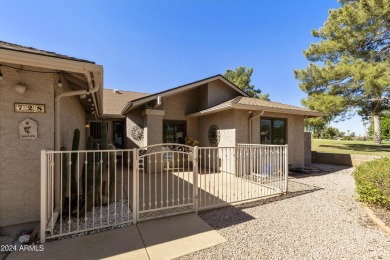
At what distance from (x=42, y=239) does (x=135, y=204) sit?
1.74 m

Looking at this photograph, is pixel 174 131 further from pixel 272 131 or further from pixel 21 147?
pixel 21 147

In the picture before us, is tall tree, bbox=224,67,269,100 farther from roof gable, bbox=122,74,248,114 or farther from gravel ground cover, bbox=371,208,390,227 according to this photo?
gravel ground cover, bbox=371,208,390,227

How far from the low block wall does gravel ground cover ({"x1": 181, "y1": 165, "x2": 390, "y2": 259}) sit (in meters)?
7.51

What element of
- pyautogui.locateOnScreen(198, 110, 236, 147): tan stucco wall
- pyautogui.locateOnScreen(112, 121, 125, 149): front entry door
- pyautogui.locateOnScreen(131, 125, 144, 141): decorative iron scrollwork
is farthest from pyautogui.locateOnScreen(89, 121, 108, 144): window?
pyautogui.locateOnScreen(198, 110, 236, 147): tan stucco wall

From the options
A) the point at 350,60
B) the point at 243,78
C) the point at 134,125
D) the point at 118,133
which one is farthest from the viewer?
the point at 243,78

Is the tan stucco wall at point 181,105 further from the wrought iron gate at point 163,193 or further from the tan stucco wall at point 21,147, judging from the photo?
the tan stucco wall at point 21,147

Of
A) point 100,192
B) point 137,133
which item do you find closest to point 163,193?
point 100,192

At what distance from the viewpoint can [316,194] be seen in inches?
257

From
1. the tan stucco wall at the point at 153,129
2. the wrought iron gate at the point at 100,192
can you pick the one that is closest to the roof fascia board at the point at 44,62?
the wrought iron gate at the point at 100,192

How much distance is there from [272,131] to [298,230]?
7288mm

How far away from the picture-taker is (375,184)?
4.74 metres

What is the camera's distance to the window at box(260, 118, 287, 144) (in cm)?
1038

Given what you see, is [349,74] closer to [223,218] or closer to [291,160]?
[291,160]

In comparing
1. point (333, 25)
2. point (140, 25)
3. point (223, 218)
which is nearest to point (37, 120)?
point (223, 218)
